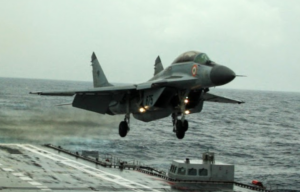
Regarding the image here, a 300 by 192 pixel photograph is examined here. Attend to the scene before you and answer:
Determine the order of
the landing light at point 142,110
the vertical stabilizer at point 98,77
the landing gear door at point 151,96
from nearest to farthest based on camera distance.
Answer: the landing gear door at point 151,96 → the landing light at point 142,110 → the vertical stabilizer at point 98,77

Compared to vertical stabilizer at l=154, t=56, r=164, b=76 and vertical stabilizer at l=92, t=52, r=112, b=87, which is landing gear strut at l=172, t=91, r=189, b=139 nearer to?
vertical stabilizer at l=154, t=56, r=164, b=76

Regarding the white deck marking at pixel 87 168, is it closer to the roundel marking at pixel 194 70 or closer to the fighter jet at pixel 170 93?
the fighter jet at pixel 170 93

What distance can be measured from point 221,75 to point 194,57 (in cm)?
319

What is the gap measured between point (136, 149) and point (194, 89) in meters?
76.1

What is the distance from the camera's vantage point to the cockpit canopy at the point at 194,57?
33000 millimetres

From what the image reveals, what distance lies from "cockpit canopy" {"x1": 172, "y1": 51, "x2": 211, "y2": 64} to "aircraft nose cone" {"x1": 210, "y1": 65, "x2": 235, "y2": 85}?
1565mm

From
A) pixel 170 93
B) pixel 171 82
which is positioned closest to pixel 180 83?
pixel 171 82

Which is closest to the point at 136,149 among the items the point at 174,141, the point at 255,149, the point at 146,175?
the point at 174,141

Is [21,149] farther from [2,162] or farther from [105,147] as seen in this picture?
[105,147]

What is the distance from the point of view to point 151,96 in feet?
119

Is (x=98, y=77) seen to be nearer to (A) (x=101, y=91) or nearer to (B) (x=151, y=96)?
(A) (x=101, y=91)

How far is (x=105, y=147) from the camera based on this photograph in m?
111

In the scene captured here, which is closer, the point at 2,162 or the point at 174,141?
the point at 2,162

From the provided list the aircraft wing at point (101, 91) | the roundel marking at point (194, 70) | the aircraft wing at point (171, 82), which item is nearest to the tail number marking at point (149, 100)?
the aircraft wing at point (171, 82)
